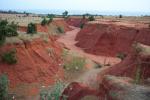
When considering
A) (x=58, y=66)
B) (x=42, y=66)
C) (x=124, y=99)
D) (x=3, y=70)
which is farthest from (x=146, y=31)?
(x=124, y=99)

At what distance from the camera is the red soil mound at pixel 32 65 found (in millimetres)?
20984

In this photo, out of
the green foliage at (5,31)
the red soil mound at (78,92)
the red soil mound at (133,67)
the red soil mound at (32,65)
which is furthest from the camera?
the green foliage at (5,31)

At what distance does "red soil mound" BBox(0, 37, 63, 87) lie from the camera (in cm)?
2098

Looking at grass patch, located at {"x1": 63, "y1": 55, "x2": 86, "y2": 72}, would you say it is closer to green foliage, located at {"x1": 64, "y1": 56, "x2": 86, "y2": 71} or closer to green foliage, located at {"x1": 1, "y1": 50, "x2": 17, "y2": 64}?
green foliage, located at {"x1": 64, "y1": 56, "x2": 86, "y2": 71}

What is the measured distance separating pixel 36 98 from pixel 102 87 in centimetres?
591

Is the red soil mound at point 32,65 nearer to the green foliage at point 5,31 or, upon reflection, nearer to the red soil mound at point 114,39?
the green foliage at point 5,31

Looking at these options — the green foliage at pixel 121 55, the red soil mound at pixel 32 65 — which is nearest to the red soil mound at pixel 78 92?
the red soil mound at pixel 32 65

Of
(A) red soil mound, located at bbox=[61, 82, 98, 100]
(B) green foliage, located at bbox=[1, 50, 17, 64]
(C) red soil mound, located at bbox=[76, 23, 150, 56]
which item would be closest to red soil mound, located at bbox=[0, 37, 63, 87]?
(B) green foliage, located at bbox=[1, 50, 17, 64]

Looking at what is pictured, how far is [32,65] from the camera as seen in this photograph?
22578 mm

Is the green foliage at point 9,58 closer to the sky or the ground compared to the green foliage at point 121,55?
closer to the sky

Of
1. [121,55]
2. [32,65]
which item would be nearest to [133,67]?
[32,65]

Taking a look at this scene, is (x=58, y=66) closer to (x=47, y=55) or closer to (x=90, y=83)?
(x=47, y=55)

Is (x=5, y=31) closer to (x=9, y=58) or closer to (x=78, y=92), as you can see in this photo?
(x=9, y=58)

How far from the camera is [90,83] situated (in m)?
20.9
